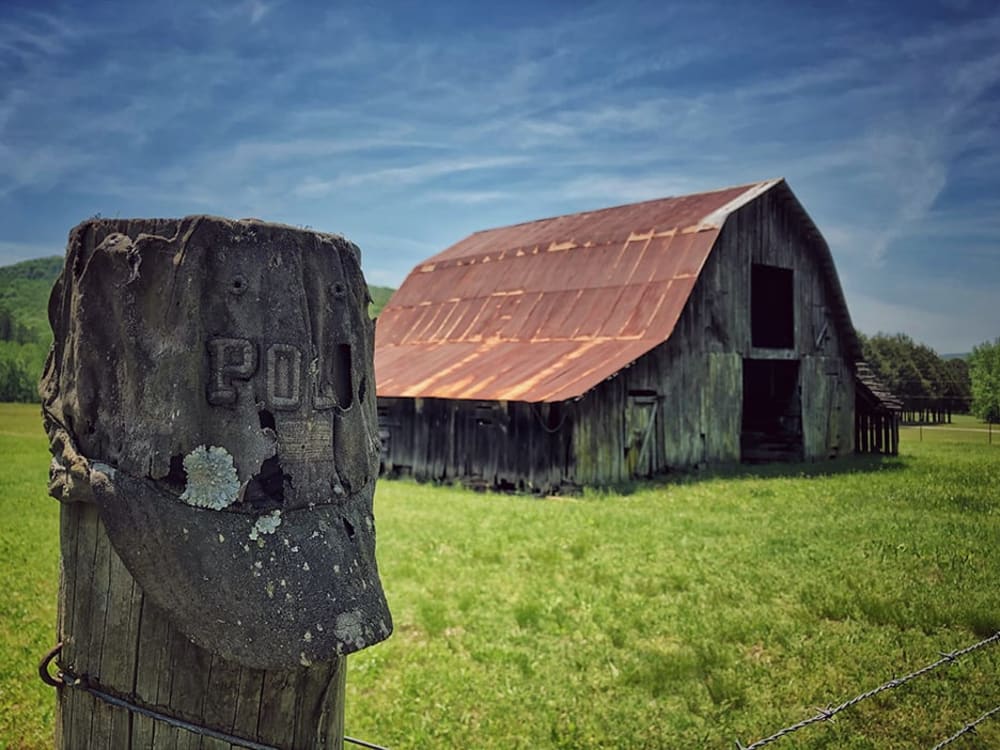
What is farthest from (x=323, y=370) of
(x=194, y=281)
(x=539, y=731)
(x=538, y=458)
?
(x=538, y=458)

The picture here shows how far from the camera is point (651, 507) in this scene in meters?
13.2

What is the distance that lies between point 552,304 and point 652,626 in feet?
46.4

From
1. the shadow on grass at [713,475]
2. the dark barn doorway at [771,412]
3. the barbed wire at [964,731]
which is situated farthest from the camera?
the dark barn doorway at [771,412]

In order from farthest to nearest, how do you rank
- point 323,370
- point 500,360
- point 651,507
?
point 500,360, point 651,507, point 323,370

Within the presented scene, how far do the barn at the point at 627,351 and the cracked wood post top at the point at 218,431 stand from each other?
12516 mm

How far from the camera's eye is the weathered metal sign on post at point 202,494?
188 centimetres

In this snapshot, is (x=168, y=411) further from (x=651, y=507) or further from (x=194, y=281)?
(x=651, y=507)

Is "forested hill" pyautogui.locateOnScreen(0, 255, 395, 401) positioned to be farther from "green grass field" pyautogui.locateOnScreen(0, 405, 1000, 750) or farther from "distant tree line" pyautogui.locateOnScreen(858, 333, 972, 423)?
"distant tree line" pyautogui.locateOnScreen(858, 333, 972, 423)

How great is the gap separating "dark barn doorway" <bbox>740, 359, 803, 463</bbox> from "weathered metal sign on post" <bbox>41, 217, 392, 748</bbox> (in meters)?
20.7

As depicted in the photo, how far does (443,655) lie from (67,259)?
5.02 meters

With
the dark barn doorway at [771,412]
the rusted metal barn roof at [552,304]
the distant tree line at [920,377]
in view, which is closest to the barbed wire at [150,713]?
the rusted metal barn roof at [552,304]

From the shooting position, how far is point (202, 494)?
1909 millimetres

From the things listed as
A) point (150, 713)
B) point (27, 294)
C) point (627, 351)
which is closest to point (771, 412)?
point (627, 351)

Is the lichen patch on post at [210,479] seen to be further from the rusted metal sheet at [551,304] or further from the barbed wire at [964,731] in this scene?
the rusted metal sheet at [551,304]
